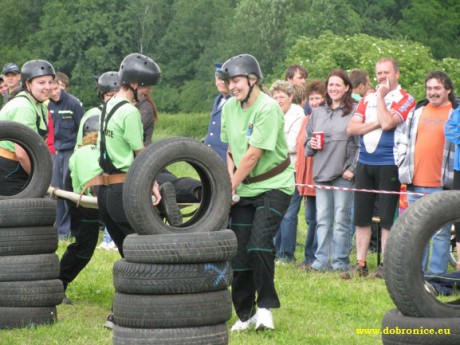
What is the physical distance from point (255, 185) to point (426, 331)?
2.85 metres

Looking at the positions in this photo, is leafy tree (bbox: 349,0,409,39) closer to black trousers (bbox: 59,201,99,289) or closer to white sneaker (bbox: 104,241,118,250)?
white sneaker (bbox: 104,241,118,250)

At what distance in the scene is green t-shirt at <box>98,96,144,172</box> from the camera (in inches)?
358

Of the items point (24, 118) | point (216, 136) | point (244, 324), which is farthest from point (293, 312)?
point (216, 136)

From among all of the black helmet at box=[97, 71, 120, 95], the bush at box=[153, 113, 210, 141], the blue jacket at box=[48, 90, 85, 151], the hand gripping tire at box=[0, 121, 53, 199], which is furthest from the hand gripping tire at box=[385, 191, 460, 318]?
the bush at box=[153, 113, 210, 141]

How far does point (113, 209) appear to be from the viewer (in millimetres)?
9195

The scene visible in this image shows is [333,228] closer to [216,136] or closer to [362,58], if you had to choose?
[216,136]

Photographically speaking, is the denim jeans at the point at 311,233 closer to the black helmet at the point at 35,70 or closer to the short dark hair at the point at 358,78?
the short dark hair at the point at 358,78

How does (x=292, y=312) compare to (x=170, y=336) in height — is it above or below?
below

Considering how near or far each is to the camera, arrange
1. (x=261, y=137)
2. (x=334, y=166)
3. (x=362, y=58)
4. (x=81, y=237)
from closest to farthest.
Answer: (x=261, y=137) < (x=81, y=237) < (x=334, y=166) < (x=362, y=58)

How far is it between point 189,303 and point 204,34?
283 ft

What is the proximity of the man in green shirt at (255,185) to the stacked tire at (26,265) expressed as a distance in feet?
5.47

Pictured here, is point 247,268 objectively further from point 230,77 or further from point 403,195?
point 403,195

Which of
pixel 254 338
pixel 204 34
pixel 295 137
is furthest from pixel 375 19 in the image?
pixel 254 338

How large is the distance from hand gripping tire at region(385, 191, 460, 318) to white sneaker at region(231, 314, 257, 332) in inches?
104
